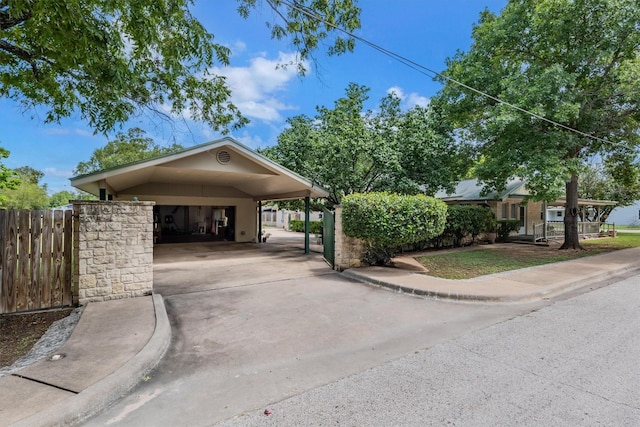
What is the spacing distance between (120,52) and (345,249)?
698cm

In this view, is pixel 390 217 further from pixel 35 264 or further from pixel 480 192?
pixel 480 192

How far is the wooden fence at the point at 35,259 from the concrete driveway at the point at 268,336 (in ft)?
6.18

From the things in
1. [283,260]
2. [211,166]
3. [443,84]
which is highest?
[443,84]

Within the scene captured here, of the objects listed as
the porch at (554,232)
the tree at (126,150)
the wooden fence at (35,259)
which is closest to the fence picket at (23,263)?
the wooden fence at (35,259)

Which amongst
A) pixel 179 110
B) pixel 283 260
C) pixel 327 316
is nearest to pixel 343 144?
pixel 283 260

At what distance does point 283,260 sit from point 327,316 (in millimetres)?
6660

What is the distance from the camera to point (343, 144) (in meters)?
13.8

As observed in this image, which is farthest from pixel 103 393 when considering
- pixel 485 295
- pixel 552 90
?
pixel 552 90

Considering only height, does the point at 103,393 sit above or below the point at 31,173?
below

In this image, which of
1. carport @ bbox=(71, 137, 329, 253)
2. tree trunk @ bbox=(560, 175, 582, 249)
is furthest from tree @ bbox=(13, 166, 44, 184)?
tree trunk @ bbox=(560, 175, 582, 249)

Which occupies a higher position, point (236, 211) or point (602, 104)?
point (602, 104)

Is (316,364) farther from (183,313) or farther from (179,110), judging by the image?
(179,110)

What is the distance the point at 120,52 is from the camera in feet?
17.9

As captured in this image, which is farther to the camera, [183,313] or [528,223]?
[528,223]
